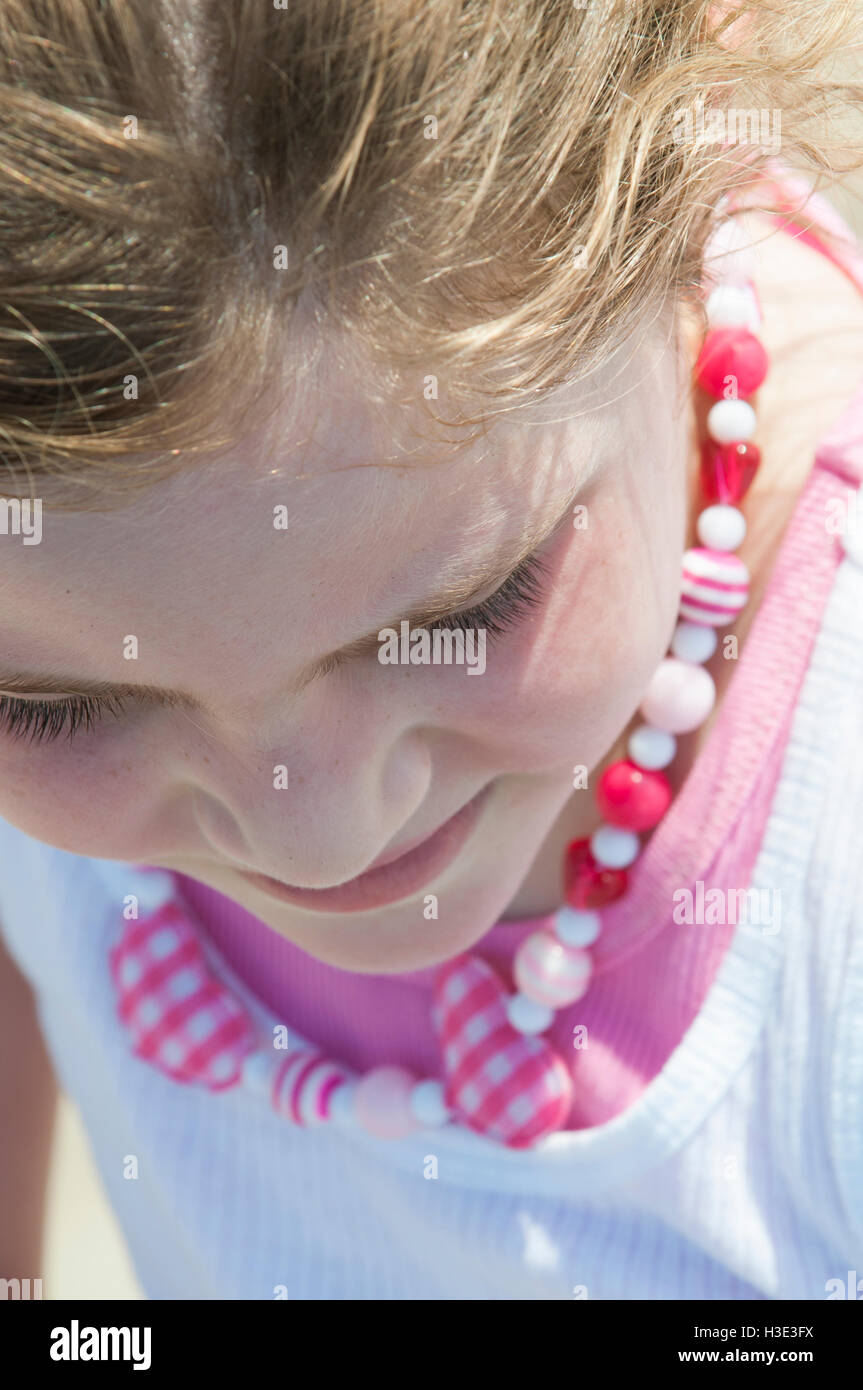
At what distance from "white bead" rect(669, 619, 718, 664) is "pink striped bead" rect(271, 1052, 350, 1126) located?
369 millimetres

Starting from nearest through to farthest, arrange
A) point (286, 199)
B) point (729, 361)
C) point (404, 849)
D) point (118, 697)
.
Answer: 1. point (286, 199)
2. point (118, 697)
3. point (404, 849)
4. point (729, 361)

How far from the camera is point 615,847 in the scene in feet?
2.47

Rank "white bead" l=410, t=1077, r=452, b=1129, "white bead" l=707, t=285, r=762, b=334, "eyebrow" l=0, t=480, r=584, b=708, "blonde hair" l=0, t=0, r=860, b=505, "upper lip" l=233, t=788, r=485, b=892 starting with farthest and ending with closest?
"white bead" l=410, t=1077, r=452, b=1129, "white bead" l=707, t=285, r=762, b=334, "upper lip" l=233, t=788, r=485, b=892, "eyebrow" l=0, t=480, r=584, b=708, "blonde hair" l=0, t=0, r=860, b=505

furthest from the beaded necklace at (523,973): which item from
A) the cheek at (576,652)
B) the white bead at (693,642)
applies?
the cheek at (576,652)

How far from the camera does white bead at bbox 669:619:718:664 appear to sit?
28.8 inches

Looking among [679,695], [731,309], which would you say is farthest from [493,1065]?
[731,309]

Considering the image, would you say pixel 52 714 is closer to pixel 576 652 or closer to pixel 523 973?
pixel 576 652

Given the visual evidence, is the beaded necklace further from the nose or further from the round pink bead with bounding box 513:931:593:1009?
the nose

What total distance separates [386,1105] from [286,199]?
60 centimetres

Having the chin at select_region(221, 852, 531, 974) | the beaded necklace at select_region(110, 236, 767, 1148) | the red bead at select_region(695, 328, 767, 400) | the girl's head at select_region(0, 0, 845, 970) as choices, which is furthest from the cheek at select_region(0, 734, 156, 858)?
the red bead at select_region(695, 328, 767, 400)

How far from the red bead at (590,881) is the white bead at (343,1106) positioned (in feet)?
0.69

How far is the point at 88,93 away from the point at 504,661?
263 mm
